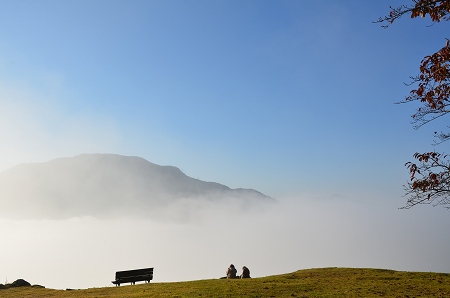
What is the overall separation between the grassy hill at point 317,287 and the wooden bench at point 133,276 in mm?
2584

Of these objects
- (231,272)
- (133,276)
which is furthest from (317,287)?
(133,276)

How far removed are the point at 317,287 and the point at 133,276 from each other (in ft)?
51.8

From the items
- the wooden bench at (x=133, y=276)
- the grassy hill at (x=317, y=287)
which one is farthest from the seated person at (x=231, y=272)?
the wooden bench at (x=133, y=276)

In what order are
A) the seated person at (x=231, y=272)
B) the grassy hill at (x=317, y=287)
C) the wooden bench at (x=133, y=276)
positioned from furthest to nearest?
the seated person at (x=231, y=272) < the wooden bench at (x=133, y=276) < the grassy hill at (x=317, y=287)

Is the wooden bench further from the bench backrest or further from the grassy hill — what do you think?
the grassy hill

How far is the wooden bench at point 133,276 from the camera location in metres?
33.1

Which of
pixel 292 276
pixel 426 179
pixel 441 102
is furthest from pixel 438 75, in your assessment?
pixel 292 276

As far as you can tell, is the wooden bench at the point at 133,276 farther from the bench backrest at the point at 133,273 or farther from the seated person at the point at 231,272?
the seated person at the point at 231,272

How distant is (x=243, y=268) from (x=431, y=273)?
48.2 ft

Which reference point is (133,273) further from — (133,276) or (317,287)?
(317,287)

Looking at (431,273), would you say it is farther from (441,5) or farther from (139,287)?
(441,5)

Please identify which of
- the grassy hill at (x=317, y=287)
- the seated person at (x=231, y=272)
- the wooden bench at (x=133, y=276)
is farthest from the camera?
the seated person at (x=231, y=272)

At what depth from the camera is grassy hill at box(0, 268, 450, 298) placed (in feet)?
76.3

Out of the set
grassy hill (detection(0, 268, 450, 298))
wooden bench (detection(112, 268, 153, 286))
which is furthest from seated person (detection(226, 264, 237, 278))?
wooden bench (detection(112, 268, 153, 286))
